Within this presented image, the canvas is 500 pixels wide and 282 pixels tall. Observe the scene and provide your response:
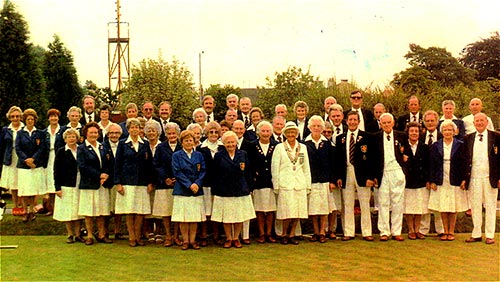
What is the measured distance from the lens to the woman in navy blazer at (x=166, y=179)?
28.6ft

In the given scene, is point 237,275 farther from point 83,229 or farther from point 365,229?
point 83,229

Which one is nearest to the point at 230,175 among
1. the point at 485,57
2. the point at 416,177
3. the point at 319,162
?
the point at 319,162

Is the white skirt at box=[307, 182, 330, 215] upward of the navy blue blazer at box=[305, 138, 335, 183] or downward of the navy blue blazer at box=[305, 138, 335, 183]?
downward

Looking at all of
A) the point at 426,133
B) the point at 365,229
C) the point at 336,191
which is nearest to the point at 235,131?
the point at 336,191

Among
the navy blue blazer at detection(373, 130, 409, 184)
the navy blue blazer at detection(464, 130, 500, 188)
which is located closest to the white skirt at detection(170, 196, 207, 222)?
the navy blue blazer at detection(373, 130, 409, 184)

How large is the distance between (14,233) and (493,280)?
285 inches

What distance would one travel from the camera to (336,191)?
941cm

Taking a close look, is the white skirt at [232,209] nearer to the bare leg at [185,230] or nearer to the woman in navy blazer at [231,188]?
the woman in navy blazer at [231,188]

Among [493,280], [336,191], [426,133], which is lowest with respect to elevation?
[493,280]

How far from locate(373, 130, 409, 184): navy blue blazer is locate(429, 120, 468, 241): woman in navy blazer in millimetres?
450

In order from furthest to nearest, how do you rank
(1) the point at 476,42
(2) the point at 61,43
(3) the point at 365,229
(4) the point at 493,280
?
(1) the point at 476,42, (2) the point at 61,43, (3) the point at 365,229, (4) the point at 493,280

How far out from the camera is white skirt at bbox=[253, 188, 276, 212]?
8.98 m

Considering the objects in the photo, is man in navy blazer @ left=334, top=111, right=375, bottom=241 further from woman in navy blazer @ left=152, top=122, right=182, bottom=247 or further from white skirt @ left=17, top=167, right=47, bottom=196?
white skirt @ left=17, top=167, right=47, bottom=196

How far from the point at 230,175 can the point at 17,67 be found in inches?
310
